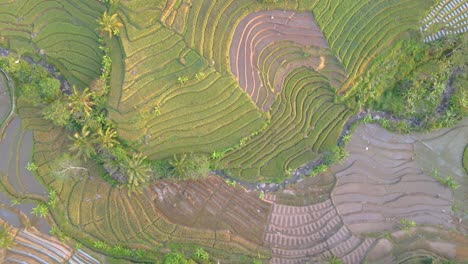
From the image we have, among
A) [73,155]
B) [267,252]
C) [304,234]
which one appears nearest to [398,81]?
[304,234]

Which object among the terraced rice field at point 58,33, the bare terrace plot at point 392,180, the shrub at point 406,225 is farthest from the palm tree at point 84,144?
the shrub at point 406,225

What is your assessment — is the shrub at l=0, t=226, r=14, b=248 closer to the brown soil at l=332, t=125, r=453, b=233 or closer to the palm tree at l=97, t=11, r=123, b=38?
the palm tree at l=97, t=11, r=123, b=38

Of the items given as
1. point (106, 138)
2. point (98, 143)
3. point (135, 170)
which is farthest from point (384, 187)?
point (98, 143)

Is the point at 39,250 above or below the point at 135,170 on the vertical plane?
below

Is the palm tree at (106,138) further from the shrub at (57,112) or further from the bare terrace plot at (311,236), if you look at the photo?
the bare terrace plot at (311,236)

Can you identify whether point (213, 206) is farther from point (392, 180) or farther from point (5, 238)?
point (5, 238)

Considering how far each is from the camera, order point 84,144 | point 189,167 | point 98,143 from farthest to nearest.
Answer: point 98,143
point 189,167
point 84,144

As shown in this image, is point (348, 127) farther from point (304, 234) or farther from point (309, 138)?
point (304, 234)
